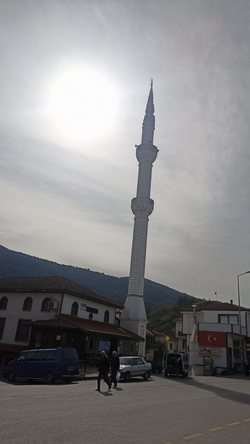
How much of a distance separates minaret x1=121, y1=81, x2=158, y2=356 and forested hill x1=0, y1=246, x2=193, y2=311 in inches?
3043

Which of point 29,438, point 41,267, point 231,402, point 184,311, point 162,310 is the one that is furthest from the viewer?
point 41,267

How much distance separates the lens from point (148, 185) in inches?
1692

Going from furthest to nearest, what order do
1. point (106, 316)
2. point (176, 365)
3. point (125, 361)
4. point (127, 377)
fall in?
point (106, 316) → point (176, 365) → point (125, 361) → point (127, 377)

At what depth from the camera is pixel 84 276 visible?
6009 inches

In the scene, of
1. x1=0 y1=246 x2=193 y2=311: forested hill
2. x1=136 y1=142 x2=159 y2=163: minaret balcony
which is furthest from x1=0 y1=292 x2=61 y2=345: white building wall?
x1=0 y1=246 x2=193 y2=311: forested hill

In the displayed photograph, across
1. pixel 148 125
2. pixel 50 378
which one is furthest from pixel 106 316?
pixel 148 125

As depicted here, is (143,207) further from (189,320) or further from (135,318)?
(189,320)

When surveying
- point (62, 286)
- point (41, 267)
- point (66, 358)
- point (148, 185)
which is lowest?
point (66, 358)

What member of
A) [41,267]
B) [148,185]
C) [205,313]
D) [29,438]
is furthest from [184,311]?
[41,267]

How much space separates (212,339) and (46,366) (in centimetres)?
2356

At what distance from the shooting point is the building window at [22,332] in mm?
28672

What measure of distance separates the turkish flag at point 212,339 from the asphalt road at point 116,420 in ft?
80.0

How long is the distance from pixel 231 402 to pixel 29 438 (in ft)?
30.2

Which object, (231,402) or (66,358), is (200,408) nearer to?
(231,402)
